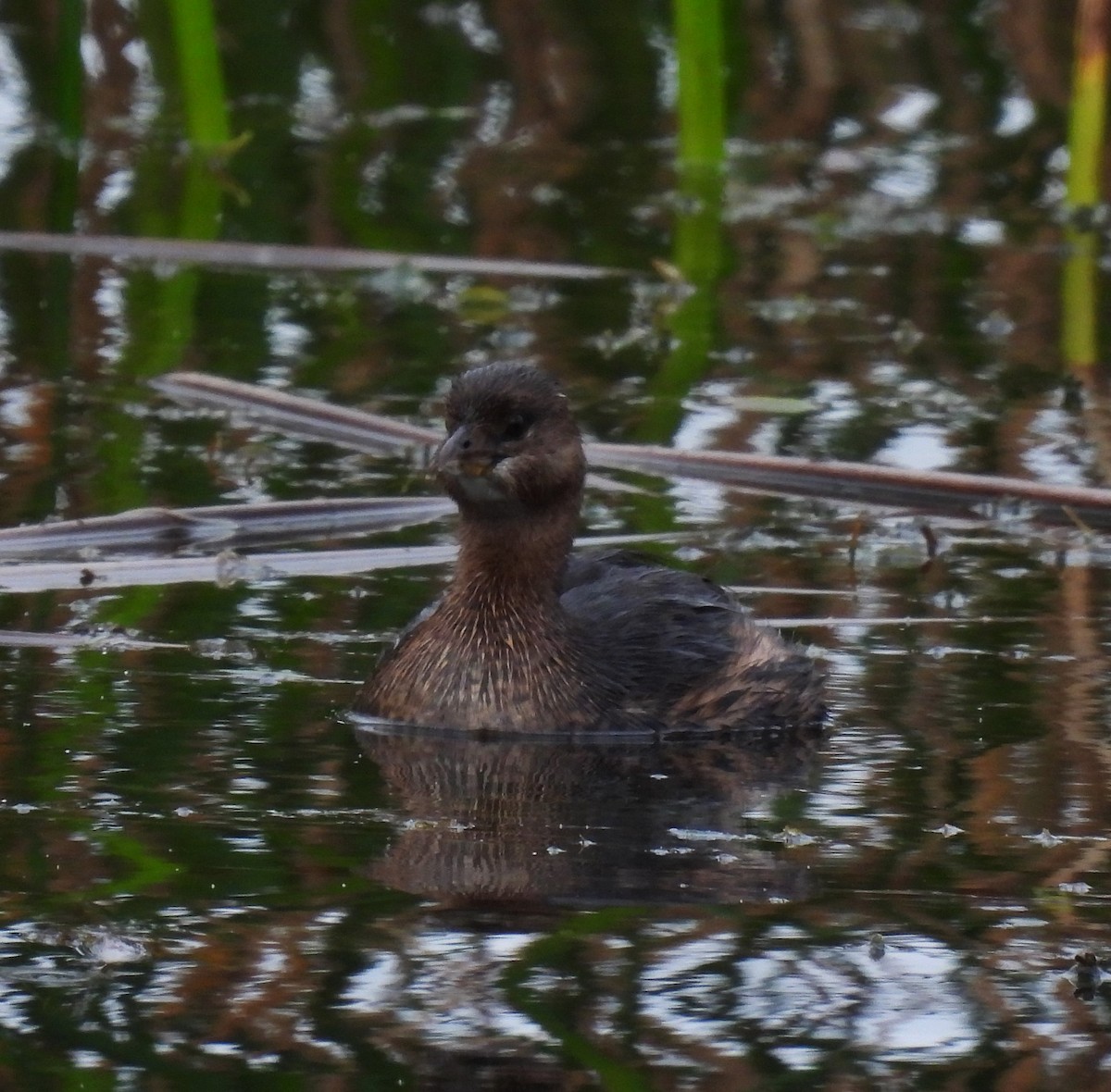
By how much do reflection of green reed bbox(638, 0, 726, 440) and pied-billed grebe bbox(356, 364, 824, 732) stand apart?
319 cm

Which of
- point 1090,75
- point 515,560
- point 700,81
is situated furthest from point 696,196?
point 515,560

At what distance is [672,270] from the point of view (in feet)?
41.3

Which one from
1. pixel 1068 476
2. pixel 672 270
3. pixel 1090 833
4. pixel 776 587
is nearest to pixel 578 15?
pixel 672 270

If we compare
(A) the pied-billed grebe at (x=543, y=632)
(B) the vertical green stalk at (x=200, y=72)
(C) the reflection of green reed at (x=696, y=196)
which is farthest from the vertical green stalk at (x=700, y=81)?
(A) the pied-billed grebe at (x=543, y=632)

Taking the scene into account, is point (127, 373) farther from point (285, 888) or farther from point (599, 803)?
point (285, 888)

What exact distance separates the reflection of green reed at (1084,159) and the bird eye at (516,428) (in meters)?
4.91

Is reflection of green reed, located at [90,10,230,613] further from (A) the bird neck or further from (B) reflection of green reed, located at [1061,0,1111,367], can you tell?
(B) reflection of green reed, located at [1061,0,1111,367]

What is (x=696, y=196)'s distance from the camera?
1446 cm

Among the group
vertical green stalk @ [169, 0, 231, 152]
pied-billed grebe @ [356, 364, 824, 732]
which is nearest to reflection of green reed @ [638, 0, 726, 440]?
vertical green stalk @ [169, 0, 231, 152]

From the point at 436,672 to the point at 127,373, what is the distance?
405cm

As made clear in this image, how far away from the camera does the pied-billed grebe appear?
7.03 metres

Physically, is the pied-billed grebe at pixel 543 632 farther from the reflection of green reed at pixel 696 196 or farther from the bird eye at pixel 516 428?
the reflection of green reed at pixel 696 196

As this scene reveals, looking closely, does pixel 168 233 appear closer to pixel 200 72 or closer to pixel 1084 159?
pixel 200 72

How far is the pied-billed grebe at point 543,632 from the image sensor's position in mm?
7027
